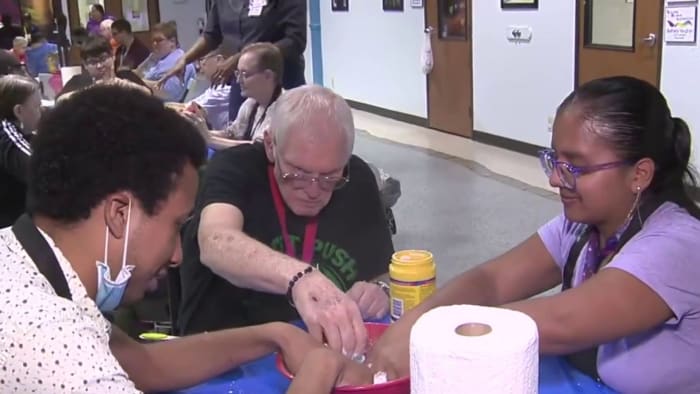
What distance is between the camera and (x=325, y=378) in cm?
120

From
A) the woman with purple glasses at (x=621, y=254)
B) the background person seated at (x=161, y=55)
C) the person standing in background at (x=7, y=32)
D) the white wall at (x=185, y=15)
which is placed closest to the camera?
the woman with purple glasses at (x=621, y=254)

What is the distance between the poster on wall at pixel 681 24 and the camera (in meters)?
4.91

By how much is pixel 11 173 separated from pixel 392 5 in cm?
604

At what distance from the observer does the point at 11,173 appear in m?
A: 3.20

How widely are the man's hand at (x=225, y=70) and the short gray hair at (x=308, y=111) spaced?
202cm

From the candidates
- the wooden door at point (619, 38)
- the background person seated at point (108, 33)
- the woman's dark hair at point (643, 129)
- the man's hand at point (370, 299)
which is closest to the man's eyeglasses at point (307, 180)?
the man's hand at point (370, 299)

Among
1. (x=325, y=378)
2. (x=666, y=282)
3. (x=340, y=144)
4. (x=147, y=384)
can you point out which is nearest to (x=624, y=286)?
(x=666, y=282)

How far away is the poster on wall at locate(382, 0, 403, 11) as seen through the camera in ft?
27.7

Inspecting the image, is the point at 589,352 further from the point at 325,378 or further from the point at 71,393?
the point at 71,393

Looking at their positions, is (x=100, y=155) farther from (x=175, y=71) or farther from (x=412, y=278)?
(x=175, y=71)

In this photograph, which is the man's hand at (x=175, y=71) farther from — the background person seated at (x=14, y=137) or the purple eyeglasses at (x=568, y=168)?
the purple eyeglasses at (x=568, y=168)

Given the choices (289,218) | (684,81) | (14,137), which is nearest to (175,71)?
(14,137)

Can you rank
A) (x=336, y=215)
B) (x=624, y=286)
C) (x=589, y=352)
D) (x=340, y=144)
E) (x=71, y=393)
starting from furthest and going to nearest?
(x=336, y=215) < (x=340, y=144) < (x=589, y=352) < (x=624, y=286) < (x=71, y=393)

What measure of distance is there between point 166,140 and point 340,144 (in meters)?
0.78
